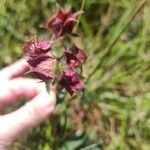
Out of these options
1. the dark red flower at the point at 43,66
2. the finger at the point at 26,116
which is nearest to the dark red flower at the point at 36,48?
the dark red flower at the point at 43,66

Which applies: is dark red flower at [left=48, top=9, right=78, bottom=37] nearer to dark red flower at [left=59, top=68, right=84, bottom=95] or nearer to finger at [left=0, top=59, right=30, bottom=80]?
dark red flower at [left=59, top=68, right=84, bottom=95]

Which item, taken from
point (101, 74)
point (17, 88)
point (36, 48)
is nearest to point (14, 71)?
point (17, 88)

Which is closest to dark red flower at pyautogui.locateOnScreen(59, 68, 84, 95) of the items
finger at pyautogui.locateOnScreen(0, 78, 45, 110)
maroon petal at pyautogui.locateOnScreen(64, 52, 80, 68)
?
maroon petal at pyautogui.locateOnScreen(64, 52, 80, 68)

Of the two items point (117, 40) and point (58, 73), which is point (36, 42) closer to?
point (58, 73)

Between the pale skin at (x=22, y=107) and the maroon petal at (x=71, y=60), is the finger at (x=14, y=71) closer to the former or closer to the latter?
the pale skin at (x=22, y=107)

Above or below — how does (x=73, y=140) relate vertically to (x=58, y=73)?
below

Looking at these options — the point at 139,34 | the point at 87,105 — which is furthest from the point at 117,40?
the point at 87,105

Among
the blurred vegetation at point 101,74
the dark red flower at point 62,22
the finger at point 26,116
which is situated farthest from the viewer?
the blurred vegetation at point 101,74

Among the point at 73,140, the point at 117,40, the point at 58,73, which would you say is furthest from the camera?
the point at 117,40
